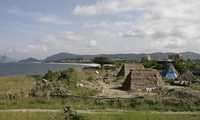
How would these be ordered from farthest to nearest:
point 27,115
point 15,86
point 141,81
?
point 141,81
point 15,86
point 27,115

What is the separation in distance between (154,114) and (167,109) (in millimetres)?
3005

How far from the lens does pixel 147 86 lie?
43250 millimetres

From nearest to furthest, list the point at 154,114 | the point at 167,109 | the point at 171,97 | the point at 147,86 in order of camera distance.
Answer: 1. the point at 154,114
2. the point at 167,109
3. the point at 171,97
4. the point at 147,86

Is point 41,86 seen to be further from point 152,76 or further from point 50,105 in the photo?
point 152,76

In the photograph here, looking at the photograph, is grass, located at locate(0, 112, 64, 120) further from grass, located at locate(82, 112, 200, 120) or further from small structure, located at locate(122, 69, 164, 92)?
small structure, located at locate(122, 69, 164, 92)


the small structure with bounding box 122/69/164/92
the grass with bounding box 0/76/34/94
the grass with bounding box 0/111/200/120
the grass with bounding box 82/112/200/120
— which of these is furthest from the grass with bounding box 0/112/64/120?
the small structure with bounding box 122/69/164/92

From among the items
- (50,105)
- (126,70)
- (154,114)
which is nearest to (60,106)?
(50,105)

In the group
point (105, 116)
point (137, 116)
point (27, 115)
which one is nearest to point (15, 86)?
point (27, 115)

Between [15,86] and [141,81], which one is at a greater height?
[141,81]

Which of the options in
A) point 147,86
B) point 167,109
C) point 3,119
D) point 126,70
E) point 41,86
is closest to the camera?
point 3,119

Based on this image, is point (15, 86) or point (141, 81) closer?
point (15, 86)

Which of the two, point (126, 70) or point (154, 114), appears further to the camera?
point (126, 70)

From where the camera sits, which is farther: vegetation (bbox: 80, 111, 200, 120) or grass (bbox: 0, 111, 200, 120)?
vegetation (bbox: 80, 111, 200, 120)

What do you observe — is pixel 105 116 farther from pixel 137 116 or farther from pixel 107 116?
pixel 137 116
